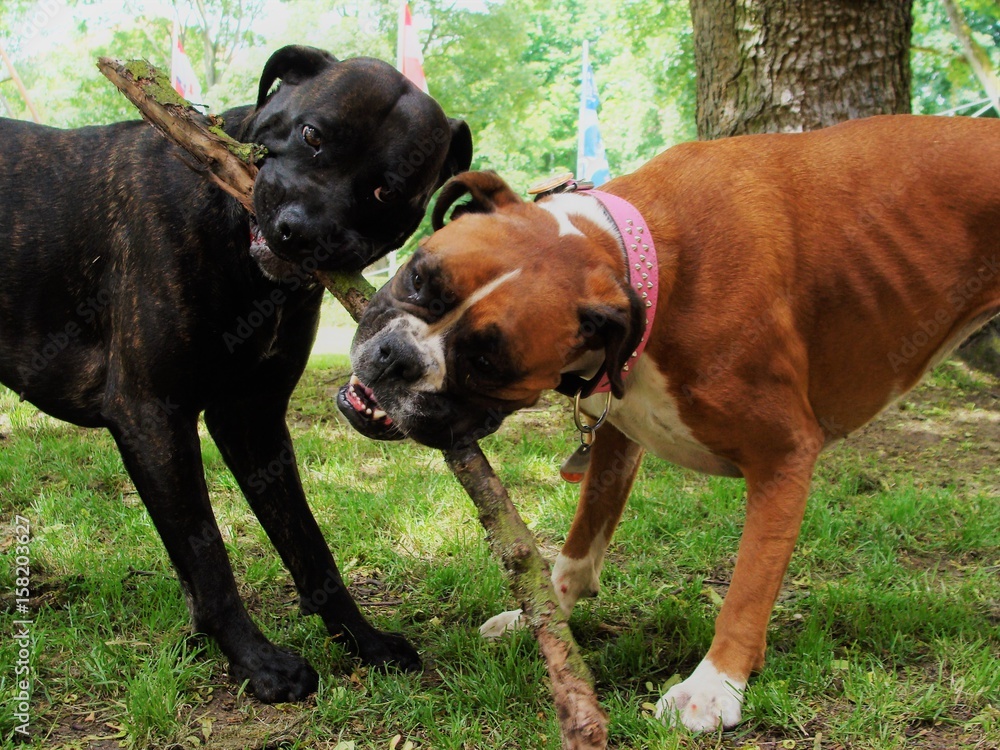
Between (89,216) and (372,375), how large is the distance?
54.0 inches

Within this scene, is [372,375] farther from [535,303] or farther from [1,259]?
[1,259]

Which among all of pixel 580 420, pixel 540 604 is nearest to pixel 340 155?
pixel 580 420

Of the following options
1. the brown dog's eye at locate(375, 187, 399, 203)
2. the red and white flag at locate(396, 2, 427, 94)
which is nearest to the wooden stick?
the brown dog's eye at locate(375, 187, 399, 203)

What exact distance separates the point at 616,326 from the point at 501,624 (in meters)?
1.32

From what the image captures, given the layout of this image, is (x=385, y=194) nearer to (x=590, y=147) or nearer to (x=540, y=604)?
(x=540, y=604)

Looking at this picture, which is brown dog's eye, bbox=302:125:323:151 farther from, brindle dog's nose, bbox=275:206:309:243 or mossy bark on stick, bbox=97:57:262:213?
brindle dog's nose, bbox=275:206:309:243

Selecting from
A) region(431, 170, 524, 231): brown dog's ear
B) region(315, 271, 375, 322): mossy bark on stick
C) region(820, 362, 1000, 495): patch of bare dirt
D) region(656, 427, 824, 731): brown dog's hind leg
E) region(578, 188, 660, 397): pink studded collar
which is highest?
region(431, 170, 524, 231): brown dog's ear

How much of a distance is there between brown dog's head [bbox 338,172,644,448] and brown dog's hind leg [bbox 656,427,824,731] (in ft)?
2.24

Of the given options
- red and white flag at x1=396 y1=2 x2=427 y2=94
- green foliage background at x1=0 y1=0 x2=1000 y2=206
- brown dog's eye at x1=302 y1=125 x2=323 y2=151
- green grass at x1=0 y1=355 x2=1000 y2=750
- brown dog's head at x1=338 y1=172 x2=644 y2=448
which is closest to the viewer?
brown dog's head at x1=338 y1=172 x2=644 y2=448

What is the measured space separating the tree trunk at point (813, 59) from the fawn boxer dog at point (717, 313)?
82.8 inches

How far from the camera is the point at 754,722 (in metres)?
2.77

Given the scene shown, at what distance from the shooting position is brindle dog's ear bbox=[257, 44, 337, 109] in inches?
125

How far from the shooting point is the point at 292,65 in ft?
10.5

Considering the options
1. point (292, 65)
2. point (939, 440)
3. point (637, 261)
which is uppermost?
point (292, 65)
